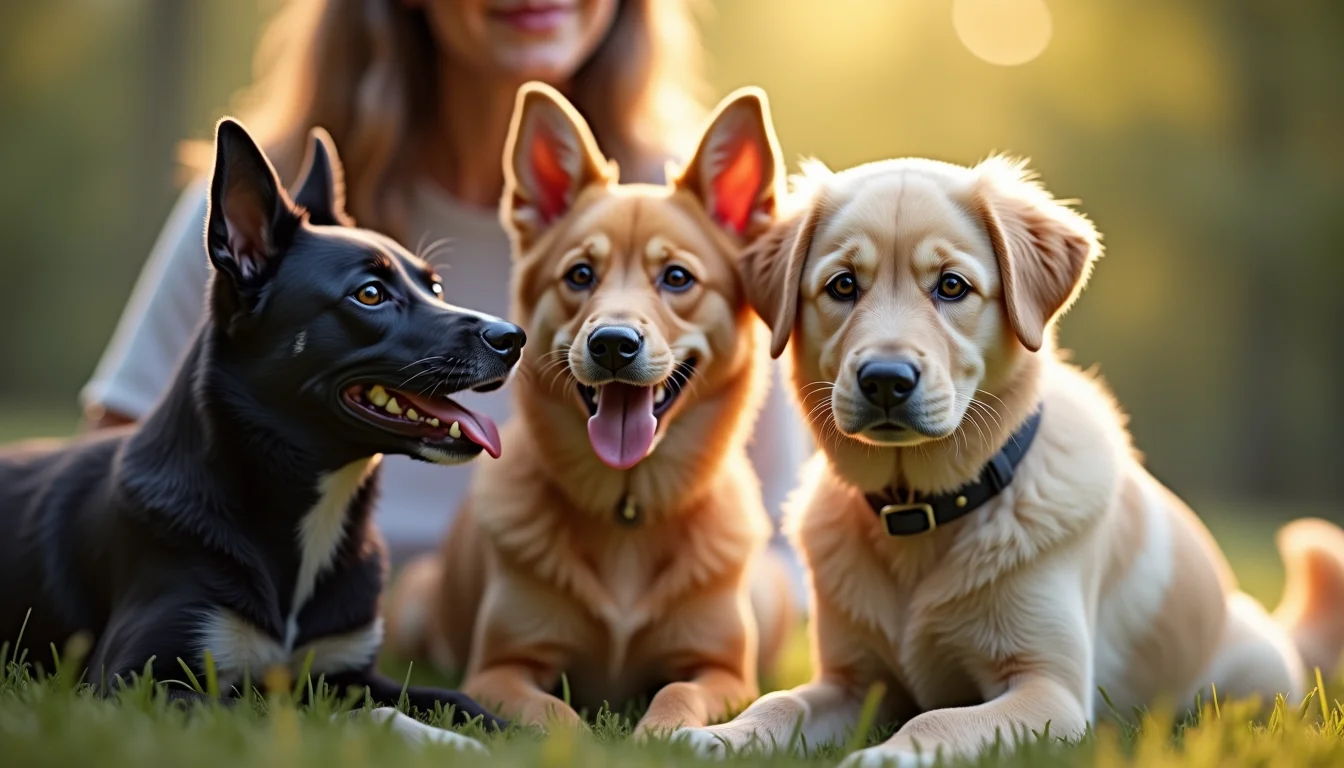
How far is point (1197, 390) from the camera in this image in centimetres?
2297

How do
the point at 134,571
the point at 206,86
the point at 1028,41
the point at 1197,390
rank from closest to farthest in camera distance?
1. the point at 134,571
2. the point at 1028,41
3. the point at 206,86
4. the point at 1197,390

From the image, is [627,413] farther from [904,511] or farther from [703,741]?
[703,741]

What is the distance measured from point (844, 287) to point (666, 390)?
2.32ft

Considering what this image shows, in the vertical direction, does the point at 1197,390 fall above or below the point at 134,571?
below

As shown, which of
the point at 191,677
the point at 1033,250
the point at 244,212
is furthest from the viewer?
the point at 1033,250

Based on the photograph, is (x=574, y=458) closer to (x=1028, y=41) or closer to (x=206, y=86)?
(x=1028, y=41)

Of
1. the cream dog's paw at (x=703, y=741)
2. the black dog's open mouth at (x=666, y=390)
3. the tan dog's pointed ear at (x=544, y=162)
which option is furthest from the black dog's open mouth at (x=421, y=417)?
the tan dog's pointed ear at (x=544, y=162)

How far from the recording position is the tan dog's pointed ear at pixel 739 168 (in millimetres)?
4004

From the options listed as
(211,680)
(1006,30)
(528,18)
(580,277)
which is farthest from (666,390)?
(1006,30)

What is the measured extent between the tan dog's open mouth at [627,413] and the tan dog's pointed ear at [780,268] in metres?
0.33

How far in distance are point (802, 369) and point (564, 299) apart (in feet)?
2.69

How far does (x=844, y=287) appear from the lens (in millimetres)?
3500

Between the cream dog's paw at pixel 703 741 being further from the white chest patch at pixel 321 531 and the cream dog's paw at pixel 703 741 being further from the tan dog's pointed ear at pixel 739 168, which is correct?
the tan dog's pointed ear at pixel 739 168

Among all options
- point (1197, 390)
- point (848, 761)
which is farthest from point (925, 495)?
point (1197, 390)
